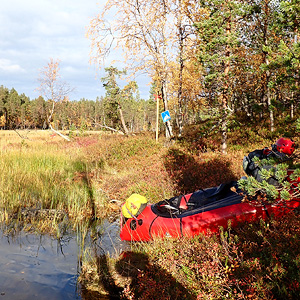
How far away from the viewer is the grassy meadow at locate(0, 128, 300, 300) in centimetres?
331

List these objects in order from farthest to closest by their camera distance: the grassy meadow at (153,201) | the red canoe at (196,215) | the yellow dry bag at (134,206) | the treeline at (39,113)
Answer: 1. the treeline at (39,113)
2. the yellow dry bag at (134,206)
3. the red canoe at (196,215)
4. the grassy meadow at (153,201)

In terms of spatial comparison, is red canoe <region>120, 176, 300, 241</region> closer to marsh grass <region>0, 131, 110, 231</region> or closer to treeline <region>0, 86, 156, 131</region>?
marsh grass <region>0, 131, 110, 231</region>

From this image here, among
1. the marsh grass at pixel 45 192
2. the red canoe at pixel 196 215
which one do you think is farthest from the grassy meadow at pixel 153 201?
the red canoe at pixel 196 215

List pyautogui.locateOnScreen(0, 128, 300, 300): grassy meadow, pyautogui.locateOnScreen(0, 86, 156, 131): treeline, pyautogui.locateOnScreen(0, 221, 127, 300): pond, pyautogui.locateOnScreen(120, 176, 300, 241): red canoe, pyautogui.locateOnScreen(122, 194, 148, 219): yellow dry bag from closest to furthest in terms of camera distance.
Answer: pyautogui.locateOnScreen(0, 128, 300, 300): grassy meadow
pyautogui.locateOnScreen(0, 221, 127, 300): pond
pyautogui.locateOnScreen(120, 176, 300, 241): red canoe
pyautogui.locateOnScreen(122, 194, 148, 219): yellow dry bag
pyautogui.locateOnScreen(0, 86, 156, 131): treeline

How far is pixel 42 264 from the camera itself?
4.77 metres

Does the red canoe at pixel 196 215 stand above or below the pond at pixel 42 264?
above

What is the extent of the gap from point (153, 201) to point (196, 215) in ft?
9.09

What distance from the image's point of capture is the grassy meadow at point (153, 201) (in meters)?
3.31

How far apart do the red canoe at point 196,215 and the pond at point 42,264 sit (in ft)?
2.30

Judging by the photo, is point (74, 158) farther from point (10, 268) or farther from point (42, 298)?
point (42, 298)

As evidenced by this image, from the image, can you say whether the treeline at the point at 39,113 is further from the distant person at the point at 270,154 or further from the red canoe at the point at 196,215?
the distant person at the point at 270,154

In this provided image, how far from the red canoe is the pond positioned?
701 millimetres

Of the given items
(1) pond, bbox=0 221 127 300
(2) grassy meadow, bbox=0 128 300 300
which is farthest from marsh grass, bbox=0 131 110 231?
(1) pond, bbox=0 221 127 300

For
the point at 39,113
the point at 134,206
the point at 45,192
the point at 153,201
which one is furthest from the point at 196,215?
the point at 39,113
